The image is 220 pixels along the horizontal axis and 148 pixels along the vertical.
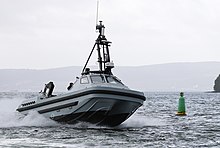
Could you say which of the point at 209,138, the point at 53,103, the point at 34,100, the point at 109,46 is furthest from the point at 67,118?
the point at 209,138

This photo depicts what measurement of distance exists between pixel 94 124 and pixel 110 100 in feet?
6.97

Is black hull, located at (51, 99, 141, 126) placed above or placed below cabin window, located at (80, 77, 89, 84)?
below

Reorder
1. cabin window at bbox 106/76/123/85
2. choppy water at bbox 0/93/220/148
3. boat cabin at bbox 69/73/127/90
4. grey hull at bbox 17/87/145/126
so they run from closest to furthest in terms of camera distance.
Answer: choppy water at bbox 0/93/220/148 < grey hull at bbox 17/87/145/126 < boat cabin at bbox 69/73/127/90 < cabin window at bbox 106/76/123/85

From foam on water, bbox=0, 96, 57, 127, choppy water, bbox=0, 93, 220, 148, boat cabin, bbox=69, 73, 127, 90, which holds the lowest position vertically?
choppy water, bbox=0, 93, 220, 148

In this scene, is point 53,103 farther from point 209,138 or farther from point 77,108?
point 209,138

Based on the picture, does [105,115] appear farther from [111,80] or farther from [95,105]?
[111,80]

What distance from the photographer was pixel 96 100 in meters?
25.3

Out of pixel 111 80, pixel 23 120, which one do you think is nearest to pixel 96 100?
pixel 111 80

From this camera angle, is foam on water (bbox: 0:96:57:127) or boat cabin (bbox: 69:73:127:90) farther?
foam on water (bbox: 0:96:57:127)

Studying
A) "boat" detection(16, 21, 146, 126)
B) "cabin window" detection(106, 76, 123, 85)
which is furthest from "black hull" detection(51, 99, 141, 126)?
"cabin window" detection(106, 76, 123, 85)

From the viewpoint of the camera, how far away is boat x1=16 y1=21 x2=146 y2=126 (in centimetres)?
2522

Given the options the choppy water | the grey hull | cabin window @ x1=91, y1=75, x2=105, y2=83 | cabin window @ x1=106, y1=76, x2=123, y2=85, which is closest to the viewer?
the choppy water

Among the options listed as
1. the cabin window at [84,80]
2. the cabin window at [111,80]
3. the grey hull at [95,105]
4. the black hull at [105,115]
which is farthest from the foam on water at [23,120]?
the cabin window at [111,80]

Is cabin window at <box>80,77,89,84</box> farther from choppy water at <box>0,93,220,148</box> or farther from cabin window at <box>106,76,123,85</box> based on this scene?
choppy water at <box>0,93,220,148</box>
